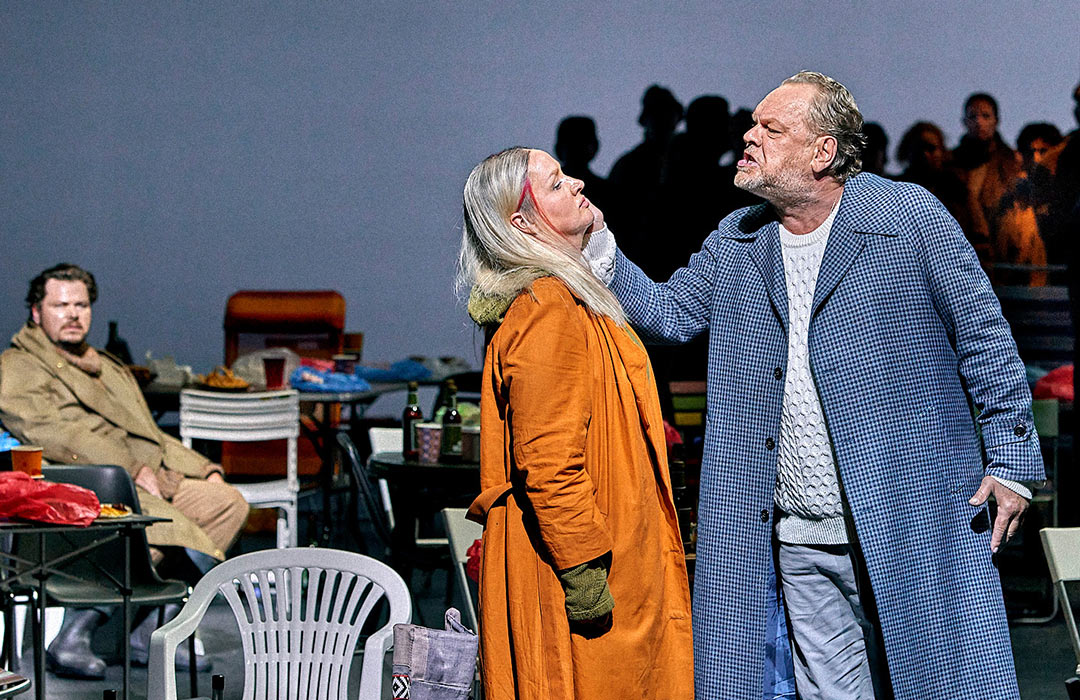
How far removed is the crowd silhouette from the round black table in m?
2.46

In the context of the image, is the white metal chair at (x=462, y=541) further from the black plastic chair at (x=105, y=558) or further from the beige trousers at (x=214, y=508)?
the beige trousers at (x=214, y=508)

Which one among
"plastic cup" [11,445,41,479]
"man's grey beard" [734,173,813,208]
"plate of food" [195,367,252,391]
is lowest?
"plastic cup" [11,445,41,479]

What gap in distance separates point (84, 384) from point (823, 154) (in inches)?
124

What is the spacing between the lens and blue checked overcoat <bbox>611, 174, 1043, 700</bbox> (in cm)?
226

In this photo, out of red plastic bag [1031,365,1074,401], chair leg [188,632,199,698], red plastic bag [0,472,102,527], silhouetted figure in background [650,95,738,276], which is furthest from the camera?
silhouetted figure in background [650,95,738,276]

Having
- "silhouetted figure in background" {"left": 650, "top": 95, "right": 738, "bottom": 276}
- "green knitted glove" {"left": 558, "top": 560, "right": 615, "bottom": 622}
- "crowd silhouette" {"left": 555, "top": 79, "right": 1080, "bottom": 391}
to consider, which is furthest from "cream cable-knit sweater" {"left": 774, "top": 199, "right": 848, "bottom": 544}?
"silhouetted figure in background" {"left": 650, "top": 95, "right": 738, "bottom": 276}

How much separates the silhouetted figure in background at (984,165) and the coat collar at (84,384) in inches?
170

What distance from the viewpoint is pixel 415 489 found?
4.12 meters

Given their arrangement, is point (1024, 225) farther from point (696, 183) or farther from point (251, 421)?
point (251, 421)

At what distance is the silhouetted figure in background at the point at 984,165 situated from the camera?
6781 mm

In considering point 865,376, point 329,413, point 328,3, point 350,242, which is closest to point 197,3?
point 328,3

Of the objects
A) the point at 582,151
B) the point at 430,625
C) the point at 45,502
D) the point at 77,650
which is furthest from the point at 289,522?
the point at 582,151

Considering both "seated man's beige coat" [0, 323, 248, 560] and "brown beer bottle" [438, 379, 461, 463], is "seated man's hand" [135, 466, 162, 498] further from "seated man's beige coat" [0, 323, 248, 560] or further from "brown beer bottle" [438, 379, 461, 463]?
"brown beer bottle" [438, 379, 461, 463]

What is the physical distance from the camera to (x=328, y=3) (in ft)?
27.2
